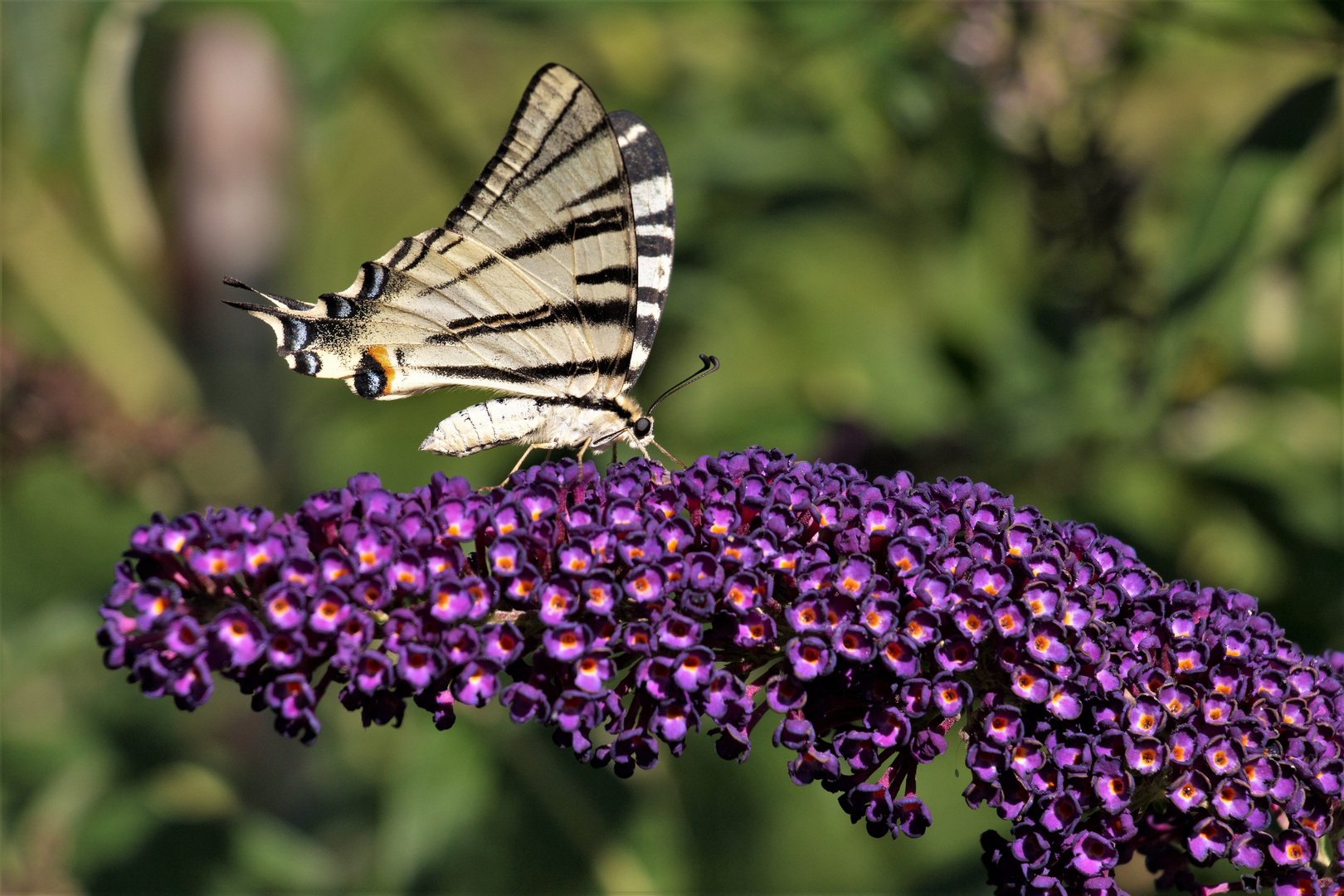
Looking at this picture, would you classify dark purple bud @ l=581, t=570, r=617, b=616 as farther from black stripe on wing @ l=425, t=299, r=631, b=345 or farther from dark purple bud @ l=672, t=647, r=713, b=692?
black stripe on wing @ l=425, t=299, r=631, b=345

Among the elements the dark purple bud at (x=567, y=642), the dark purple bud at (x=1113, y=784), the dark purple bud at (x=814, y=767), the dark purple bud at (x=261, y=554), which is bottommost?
the dark purple bud at (x=814, y=767)

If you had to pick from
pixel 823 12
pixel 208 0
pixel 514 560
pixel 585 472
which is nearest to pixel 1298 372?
pixel 823 12

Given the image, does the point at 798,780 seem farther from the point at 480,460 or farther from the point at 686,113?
the point at 686,113

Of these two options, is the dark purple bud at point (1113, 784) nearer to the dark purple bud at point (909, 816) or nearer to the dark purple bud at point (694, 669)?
the dark purple bud at point (909, 816)

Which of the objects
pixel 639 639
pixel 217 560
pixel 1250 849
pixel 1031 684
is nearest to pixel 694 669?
pixel 639 639

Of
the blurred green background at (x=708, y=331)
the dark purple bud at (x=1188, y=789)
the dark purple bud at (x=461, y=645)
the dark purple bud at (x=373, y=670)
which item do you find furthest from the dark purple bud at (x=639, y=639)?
the blurred green background at (x=708, y=331)

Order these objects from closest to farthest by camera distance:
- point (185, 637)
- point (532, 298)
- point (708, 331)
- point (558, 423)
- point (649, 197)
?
point (185, 637) → point (649, 197) → point (532, 298) → point (558, 423) → point (708, 331)

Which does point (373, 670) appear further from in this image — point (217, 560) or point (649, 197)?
point (649, 197)
